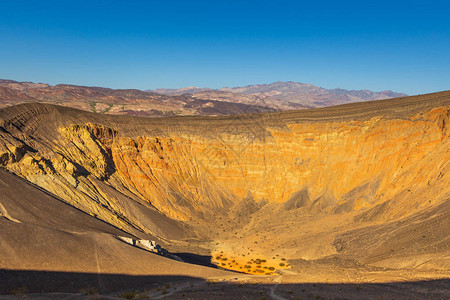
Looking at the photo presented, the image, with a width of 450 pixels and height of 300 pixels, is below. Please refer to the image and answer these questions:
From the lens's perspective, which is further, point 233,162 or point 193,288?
point 233,162

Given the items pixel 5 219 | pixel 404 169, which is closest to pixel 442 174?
pixel 404 169

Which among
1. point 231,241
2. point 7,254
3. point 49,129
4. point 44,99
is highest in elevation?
point 44,99

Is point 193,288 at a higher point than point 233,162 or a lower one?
lower

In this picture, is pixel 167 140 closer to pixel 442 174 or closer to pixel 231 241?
pixel 231 241

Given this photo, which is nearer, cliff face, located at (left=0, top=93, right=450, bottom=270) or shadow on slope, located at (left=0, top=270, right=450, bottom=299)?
shadow on slope, located at (left=0, top=270, right=450, bottom=299)

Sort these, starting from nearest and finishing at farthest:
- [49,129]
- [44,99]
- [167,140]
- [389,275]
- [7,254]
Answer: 1. [7,254]
2. [389,275]
3. [49,129]
4. [167,140]
5. [44,99]

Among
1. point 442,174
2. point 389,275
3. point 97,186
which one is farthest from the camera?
point 97,186

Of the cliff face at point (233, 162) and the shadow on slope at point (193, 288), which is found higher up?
the cliff face at point (233, 162)

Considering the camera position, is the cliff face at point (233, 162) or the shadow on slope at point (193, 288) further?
the cliff face at point (233, 162)
